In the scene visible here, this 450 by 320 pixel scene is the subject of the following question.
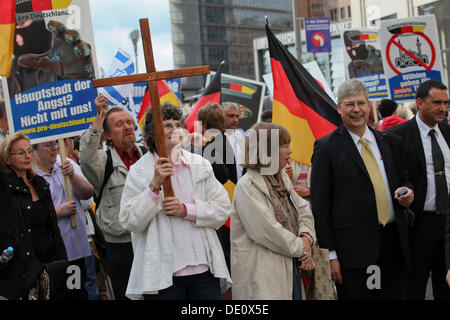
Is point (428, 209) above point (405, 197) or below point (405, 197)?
below

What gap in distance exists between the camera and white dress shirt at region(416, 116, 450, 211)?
486 centimetres

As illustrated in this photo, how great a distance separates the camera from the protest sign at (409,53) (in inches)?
316

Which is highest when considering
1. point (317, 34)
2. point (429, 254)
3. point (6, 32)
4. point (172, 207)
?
point (317, 34)

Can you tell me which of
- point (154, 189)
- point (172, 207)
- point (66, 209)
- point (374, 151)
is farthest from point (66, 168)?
point (374, 151)

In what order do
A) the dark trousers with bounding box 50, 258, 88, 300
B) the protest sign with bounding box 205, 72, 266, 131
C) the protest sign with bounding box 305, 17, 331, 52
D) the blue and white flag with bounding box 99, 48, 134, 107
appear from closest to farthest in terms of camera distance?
the dark trousers with bounding box 50, 258, 88, 300 → the blue and white flag with bounding box 99, 48, 134, 107 → the protest sign with bounding box 205, 72, 266, 131 → the protest sign with bounding box 305, 17, 331, 52

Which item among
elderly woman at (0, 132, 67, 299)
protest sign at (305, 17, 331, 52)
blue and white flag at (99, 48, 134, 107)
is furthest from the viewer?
protest sign at (305, 17, 331, 52)

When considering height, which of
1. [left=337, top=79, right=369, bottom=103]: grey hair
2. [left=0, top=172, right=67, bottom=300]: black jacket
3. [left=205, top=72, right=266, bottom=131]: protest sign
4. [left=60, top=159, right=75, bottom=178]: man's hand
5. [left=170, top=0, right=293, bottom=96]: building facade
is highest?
[left=170, top=0, right=293, bottom=96]: building facade

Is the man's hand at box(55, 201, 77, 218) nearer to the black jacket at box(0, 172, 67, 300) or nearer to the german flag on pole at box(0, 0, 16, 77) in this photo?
the black jacket at box(0, 172, 67, 300)

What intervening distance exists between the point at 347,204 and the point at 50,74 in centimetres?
286

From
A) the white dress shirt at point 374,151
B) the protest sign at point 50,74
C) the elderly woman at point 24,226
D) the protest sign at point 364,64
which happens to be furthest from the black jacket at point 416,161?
the protest sign at point 364,64

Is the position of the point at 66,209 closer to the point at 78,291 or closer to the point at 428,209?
the point at 78,291

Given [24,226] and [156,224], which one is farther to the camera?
[24,226]

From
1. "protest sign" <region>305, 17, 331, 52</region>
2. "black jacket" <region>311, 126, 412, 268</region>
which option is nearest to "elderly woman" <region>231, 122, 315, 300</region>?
"black jacket" <region>311, 126, 412, 268</region>

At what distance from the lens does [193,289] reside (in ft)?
12.4
